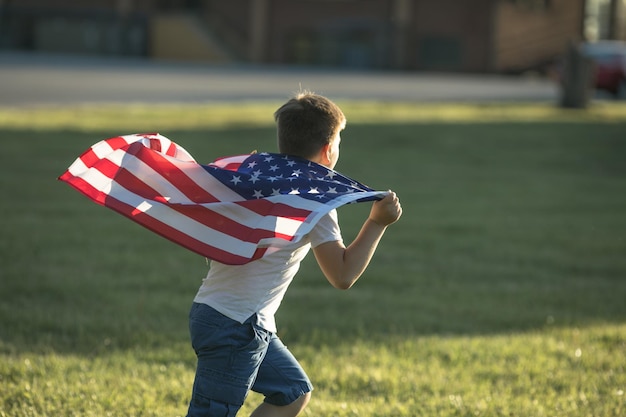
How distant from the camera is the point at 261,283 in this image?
11.2 ft

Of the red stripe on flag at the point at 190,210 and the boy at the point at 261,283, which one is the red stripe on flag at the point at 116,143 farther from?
the boy at the point at 261,283

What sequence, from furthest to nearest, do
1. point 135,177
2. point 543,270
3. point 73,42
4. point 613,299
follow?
1. point 73,42
2. point 543,270
3. point 613,299
4. point 135,177

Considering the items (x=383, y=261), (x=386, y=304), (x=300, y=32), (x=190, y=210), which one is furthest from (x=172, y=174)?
(x=300, y=32)

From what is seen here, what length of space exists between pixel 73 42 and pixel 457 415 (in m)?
40.8

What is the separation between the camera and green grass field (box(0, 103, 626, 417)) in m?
4.83

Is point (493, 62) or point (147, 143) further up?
point (147, 143)

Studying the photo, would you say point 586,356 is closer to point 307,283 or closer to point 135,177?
point 307,283

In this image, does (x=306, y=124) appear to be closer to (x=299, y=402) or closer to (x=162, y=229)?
(x=162, y=229)

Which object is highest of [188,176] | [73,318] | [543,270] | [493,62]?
[188,176]

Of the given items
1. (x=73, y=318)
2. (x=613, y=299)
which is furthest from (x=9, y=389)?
(x=613, y=299)

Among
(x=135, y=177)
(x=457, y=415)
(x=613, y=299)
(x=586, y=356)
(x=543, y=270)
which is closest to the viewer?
(x=135, y=177)

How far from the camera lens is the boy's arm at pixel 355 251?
335 centimetres

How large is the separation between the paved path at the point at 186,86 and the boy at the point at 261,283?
1489 cm

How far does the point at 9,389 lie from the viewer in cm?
462
